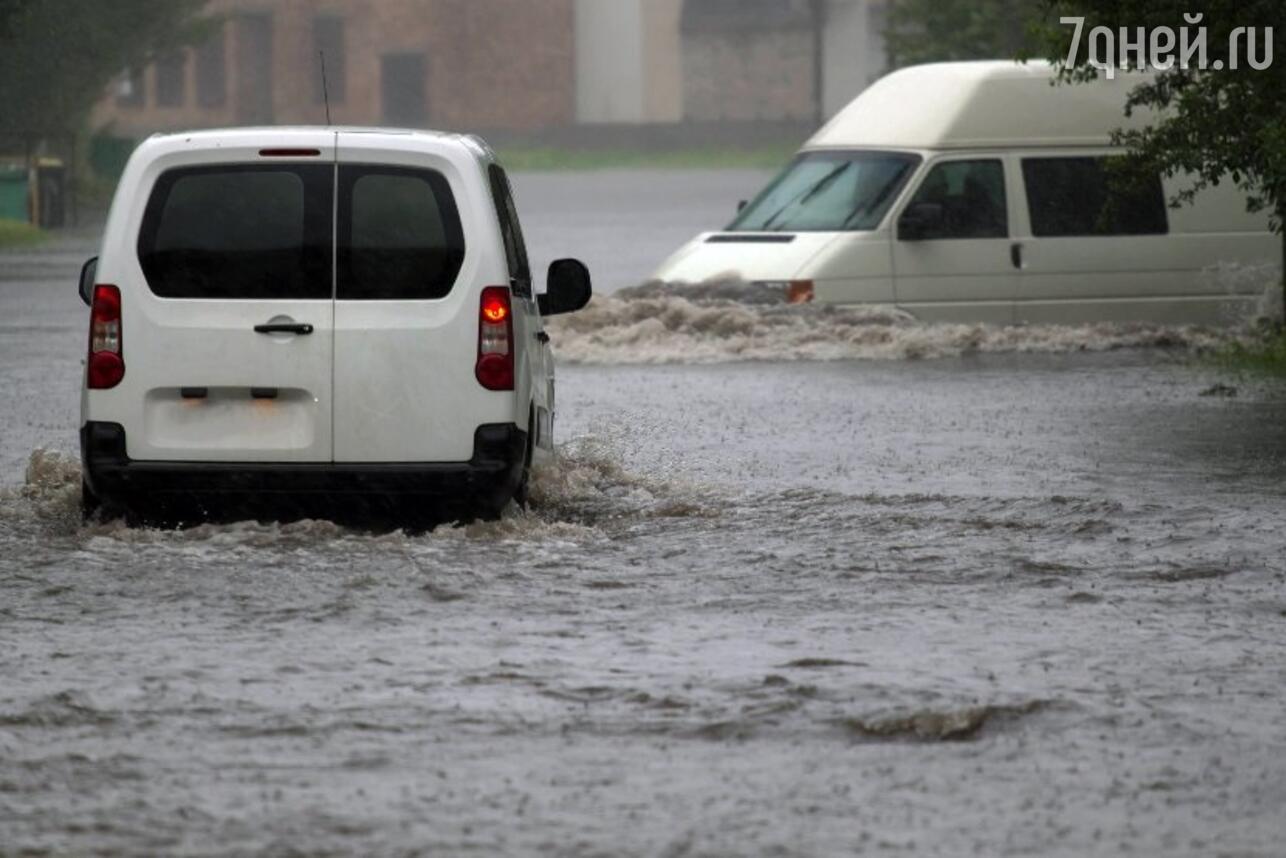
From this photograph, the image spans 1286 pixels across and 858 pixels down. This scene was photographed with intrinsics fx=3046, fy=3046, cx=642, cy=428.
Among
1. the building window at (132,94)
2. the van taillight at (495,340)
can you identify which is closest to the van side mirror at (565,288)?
the van taillight at (495,340)

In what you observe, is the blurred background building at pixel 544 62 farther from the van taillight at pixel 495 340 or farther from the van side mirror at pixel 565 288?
the van taillight at pixel 495 340

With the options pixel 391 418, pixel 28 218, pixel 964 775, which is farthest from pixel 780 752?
pixel 28 218

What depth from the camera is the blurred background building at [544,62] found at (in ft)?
348

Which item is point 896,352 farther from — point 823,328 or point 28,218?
point 28,218

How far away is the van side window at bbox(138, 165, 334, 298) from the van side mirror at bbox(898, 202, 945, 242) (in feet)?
38.9

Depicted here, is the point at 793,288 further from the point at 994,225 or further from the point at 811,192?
the point at 994,225

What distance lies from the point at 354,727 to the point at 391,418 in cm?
364

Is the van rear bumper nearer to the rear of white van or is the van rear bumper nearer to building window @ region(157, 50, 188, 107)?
the rear of white van

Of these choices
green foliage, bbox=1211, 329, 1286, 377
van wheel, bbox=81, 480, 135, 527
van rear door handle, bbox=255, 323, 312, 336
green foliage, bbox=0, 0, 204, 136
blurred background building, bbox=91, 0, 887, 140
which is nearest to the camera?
van rear door handle, bbox=255, 323, 312, 336

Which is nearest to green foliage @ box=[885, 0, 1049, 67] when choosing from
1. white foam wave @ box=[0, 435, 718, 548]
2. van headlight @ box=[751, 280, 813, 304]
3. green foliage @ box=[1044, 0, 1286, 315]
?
van headlight @ box=[751, 280, 813, 304]

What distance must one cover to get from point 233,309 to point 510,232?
4.62ft

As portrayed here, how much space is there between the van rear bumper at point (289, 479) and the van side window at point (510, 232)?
29.6 inches

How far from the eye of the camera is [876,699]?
846cm

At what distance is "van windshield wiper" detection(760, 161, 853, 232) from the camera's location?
23953 millimetres
